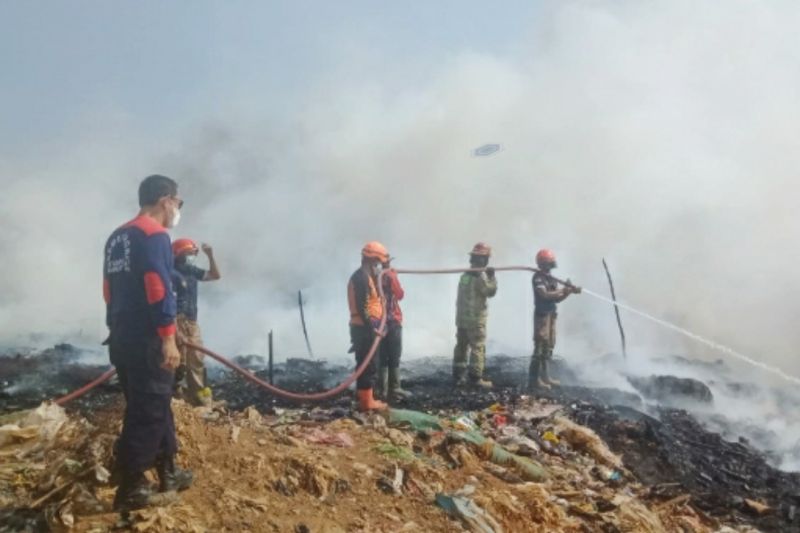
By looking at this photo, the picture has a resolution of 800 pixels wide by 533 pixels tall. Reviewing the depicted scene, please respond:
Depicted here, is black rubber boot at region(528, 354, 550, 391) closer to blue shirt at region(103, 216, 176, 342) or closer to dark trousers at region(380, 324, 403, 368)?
dark trousers at region(380, 324, 403, 368)

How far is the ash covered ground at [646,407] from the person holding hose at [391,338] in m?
0.32

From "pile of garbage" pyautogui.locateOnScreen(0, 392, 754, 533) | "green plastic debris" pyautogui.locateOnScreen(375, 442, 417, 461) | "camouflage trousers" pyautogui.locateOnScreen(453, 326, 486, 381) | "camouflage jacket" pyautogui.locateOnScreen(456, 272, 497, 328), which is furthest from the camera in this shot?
"camouflage trousers" pyautogui.locateOnScreen(453, 326, 486, 381)

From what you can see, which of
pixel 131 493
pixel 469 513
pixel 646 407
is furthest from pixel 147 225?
pixel 646 407

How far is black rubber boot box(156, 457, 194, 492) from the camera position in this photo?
445cm

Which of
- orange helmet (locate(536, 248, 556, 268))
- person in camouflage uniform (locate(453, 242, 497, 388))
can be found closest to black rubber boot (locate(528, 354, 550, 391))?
person in camouflage uniform (locate(453, 242, 497, 388))

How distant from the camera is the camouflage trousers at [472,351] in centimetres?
1153

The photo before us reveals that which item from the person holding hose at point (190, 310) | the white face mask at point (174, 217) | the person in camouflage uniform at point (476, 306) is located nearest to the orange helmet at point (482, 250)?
the person in camouflage uniform at point (476, 306)

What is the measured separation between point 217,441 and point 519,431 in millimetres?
3533

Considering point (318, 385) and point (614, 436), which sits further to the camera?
point (318, 385)

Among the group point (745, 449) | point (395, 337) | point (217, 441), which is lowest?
point (745, 449)

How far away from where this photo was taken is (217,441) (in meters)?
5.50

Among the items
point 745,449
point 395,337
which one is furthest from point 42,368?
point 745,449

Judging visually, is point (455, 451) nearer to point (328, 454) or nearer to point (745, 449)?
point (328, 454)

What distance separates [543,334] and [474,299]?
48.9 inches
